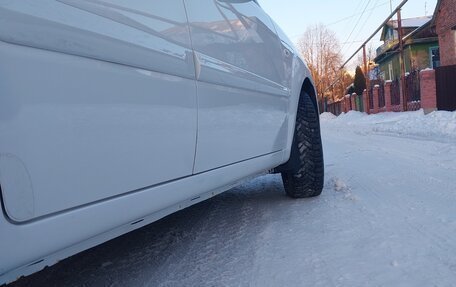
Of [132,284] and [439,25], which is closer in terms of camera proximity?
[132,284]

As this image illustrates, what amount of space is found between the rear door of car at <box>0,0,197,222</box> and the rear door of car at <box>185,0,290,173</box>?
20 centimetres

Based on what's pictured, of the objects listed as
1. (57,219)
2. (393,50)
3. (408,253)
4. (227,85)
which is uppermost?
(393,50)

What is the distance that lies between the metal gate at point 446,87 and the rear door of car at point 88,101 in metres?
20.6

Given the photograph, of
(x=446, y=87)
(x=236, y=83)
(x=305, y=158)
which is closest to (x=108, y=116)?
(x=236, y=83)

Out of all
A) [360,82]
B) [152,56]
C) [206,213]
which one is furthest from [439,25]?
[152,56]

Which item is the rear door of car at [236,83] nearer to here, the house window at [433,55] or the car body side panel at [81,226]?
the car body side panel at [81,226]

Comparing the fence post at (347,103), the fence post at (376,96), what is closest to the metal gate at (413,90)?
the fence post at (376,96)

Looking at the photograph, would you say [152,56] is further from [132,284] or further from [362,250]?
[362,250]

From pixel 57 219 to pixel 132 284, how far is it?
4.09ft

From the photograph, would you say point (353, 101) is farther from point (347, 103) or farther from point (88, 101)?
point (88, 101)

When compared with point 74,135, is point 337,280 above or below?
below

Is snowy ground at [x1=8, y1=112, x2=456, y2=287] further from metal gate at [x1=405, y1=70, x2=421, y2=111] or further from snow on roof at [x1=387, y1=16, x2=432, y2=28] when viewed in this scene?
snow on roof at [x1=387, y1=16, x2=432, y2=28]

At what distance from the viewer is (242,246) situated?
306cm

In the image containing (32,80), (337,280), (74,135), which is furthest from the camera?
(337,280)
